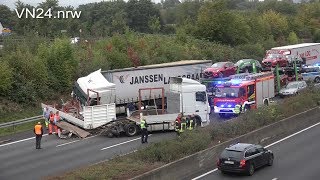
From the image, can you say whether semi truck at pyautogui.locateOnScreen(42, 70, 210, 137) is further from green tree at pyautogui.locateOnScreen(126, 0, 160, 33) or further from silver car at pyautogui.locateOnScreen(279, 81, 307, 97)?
green tree at pyautogui.locateOnScreen(126, 0, 160, 33)

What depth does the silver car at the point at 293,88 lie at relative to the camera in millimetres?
40406

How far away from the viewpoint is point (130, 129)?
29391 millimetres

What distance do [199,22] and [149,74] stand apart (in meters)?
34.7

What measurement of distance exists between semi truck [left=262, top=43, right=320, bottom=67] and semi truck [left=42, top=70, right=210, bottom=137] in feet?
69.5

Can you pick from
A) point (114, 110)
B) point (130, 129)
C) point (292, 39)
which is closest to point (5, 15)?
point (292, 39)

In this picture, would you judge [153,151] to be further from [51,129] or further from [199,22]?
[199,22]

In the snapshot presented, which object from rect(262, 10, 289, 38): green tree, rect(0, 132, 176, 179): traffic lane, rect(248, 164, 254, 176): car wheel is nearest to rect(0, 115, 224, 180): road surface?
rect(0, 132, 176, 179): traffic lane

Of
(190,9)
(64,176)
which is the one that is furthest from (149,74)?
(190,9)

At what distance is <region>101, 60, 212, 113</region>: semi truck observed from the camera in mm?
32875

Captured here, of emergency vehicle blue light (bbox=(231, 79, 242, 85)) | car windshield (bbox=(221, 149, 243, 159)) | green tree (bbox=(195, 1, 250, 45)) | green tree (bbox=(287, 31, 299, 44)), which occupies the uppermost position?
green tree (bbox=(195, 1, 250, 45))

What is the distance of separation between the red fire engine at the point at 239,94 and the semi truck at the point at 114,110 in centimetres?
274

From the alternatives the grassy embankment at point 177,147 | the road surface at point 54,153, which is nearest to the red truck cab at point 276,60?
the grassy embankment at point 177,147

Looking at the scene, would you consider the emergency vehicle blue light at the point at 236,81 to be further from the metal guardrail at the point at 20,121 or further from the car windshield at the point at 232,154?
the metal guardrail at the point at 20,121

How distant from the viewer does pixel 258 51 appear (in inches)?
2633
